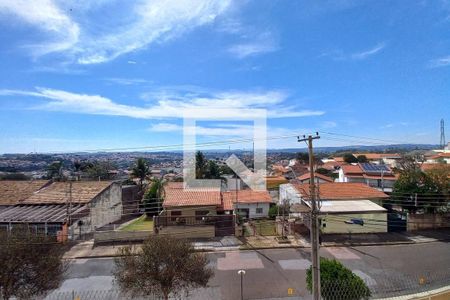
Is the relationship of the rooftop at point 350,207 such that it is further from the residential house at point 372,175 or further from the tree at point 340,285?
the residential house at point 372,175

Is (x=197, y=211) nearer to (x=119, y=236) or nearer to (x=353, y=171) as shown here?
(x=119, y=236)

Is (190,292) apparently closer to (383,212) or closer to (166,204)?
(166,204)

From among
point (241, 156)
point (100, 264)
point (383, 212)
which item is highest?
point (241, 156)

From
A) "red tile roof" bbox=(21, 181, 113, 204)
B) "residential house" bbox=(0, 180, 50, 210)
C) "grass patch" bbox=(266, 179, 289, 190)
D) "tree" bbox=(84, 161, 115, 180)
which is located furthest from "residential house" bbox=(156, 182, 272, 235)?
"tree" bbox=(84, 161, 115, 180)

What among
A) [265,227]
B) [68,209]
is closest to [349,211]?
[265,227]

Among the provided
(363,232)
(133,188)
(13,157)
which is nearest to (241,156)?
(363,232)

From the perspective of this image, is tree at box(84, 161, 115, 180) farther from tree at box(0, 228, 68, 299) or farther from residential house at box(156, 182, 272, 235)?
tree at box(0, 228, 68, 299)

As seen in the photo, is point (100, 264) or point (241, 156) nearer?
point (100, 264)
